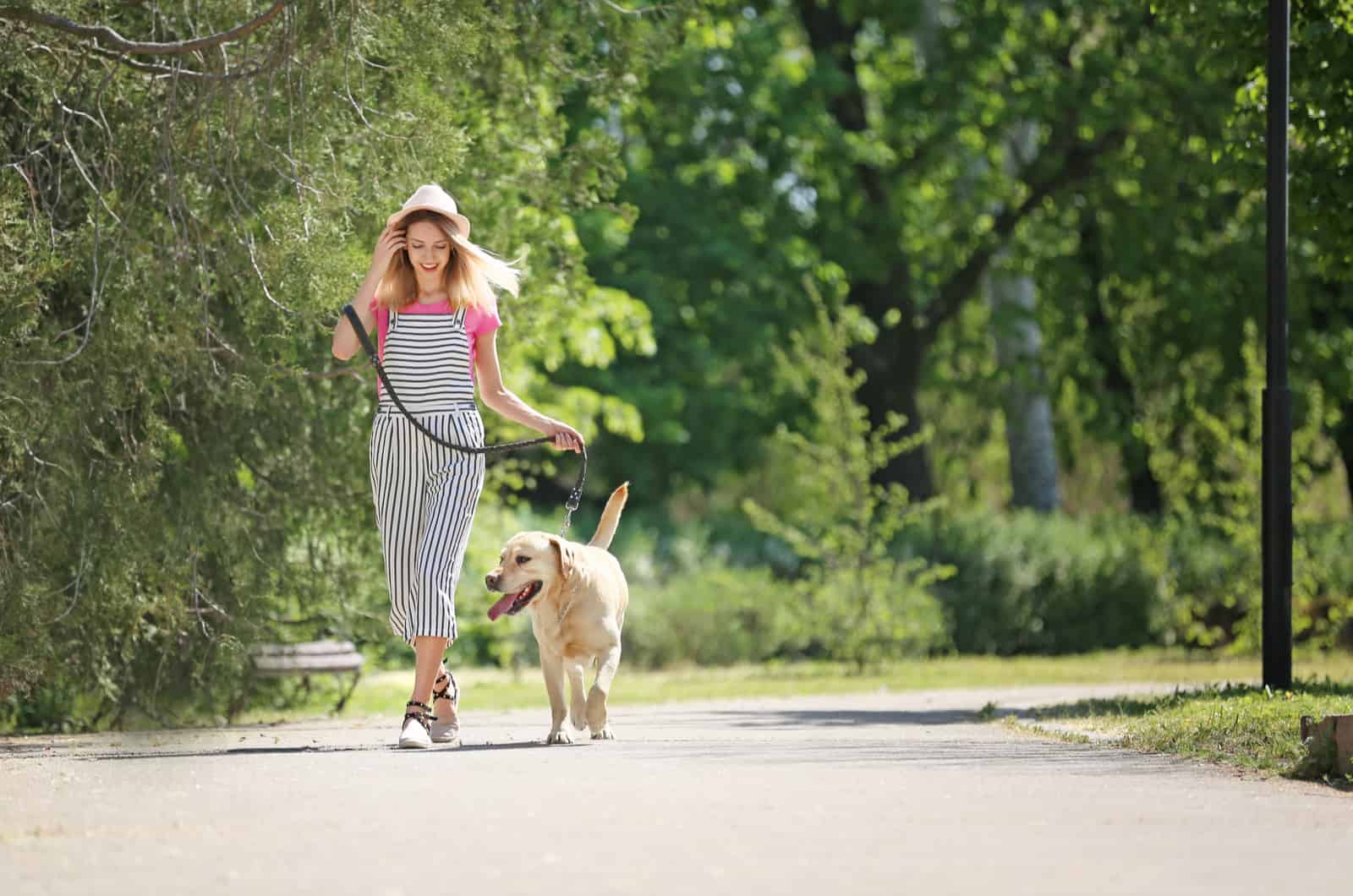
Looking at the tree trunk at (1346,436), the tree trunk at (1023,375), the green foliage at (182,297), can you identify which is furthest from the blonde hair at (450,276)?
the tree trunk at (1346,436)

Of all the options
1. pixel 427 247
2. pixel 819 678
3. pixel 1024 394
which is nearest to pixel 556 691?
pixel 427 247

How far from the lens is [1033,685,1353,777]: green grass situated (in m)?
9.35

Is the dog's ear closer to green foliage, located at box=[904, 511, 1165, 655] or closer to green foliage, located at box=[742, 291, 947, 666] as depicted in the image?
green foliage, located at box=[742, 291, 947, 666]

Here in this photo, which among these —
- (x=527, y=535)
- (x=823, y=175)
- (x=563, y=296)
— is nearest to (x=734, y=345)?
(x=823, y=175)

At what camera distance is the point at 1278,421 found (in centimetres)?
1270

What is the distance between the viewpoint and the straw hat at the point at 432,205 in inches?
383

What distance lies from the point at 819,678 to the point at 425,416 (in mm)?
12828

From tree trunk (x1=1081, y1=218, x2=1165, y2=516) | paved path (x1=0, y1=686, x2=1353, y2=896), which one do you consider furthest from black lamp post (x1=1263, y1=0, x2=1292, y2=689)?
tree trunk (x1=1081, y1=218, x2=1165, y2=516)

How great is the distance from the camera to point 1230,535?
1113 inches

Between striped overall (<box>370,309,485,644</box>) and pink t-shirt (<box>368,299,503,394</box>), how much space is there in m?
0.03

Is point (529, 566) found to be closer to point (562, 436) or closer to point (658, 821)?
point (562, 436)

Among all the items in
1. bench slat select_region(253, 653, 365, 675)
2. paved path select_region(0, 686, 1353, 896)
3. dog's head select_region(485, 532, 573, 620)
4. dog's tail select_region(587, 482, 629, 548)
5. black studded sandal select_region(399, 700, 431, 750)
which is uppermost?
dog's tail select_region(587, 482, 629, 548)

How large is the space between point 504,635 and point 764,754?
16.2 meters

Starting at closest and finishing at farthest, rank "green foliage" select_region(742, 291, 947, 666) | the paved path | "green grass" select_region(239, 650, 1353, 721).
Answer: the paved path
"green grass" select_region(239, 650, 1353, 721)
"green foliage" select_region(742, 291, 947, 666)
